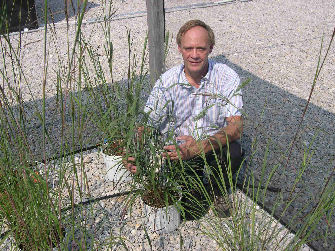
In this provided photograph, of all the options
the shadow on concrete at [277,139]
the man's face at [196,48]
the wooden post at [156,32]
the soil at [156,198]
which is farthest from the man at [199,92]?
the wooden post at [156,32]

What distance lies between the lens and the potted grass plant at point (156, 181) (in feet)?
6.00

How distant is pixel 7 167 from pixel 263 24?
535cm

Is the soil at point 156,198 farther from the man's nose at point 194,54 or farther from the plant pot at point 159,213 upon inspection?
the man's nose at point 194,54

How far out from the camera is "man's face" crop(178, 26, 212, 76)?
2133 mm

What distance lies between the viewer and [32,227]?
1.51m

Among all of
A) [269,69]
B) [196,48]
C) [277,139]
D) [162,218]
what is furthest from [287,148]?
[269,69]

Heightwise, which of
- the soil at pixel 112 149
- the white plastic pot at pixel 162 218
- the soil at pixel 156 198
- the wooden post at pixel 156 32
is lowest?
the white plastic pot at pixel 162 218

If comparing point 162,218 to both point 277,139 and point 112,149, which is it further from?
point 277,139

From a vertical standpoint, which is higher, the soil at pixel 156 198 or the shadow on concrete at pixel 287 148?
the soil at pixel 156 198

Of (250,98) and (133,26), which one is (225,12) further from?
(250,98)

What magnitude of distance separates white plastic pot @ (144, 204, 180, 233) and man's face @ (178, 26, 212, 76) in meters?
0.83

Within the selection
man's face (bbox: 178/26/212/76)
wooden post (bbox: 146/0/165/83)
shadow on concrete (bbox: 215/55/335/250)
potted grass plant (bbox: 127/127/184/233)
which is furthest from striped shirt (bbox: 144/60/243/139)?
wooden post (bbox: 146/0/165/83)

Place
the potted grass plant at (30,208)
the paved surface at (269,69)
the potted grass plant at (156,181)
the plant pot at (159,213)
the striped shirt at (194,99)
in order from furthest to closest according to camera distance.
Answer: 1. the paved surface at (269,69)
2. the striped shirt at (194,99)
3. the plant pot at (159,213)
4. the potted grass plant at (156,181)
5. the potted grass plant at (30,208)

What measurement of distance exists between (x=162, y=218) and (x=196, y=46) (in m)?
1.01
